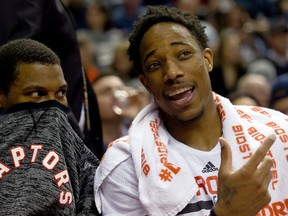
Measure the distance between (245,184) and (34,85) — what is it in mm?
887

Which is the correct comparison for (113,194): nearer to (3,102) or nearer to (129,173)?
(129,173)

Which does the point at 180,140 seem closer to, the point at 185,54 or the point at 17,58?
the point at 185,54

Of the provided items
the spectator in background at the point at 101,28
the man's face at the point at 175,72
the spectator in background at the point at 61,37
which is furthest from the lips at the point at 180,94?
the spectator in background at the point at 101,28

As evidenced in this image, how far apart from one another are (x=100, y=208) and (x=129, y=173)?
0.58 feet

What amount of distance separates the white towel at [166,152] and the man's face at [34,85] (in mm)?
341

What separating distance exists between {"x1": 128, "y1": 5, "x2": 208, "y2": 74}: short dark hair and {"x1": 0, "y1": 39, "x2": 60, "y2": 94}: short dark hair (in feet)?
1.28

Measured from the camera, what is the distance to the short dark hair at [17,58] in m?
3.05

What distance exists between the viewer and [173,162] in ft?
10.0

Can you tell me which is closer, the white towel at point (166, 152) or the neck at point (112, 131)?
the white towel at point (166, 152)

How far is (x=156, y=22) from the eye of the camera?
3324 mm

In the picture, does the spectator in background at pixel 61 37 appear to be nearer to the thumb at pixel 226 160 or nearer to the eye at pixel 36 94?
the eye at pixel 36 94

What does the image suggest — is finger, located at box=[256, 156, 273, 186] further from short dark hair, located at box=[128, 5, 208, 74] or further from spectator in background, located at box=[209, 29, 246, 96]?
spectator in background, located at box=[209, 29, 246, 96]

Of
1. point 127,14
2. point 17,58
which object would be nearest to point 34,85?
point 17,58

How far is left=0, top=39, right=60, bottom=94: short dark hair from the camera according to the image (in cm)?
305
